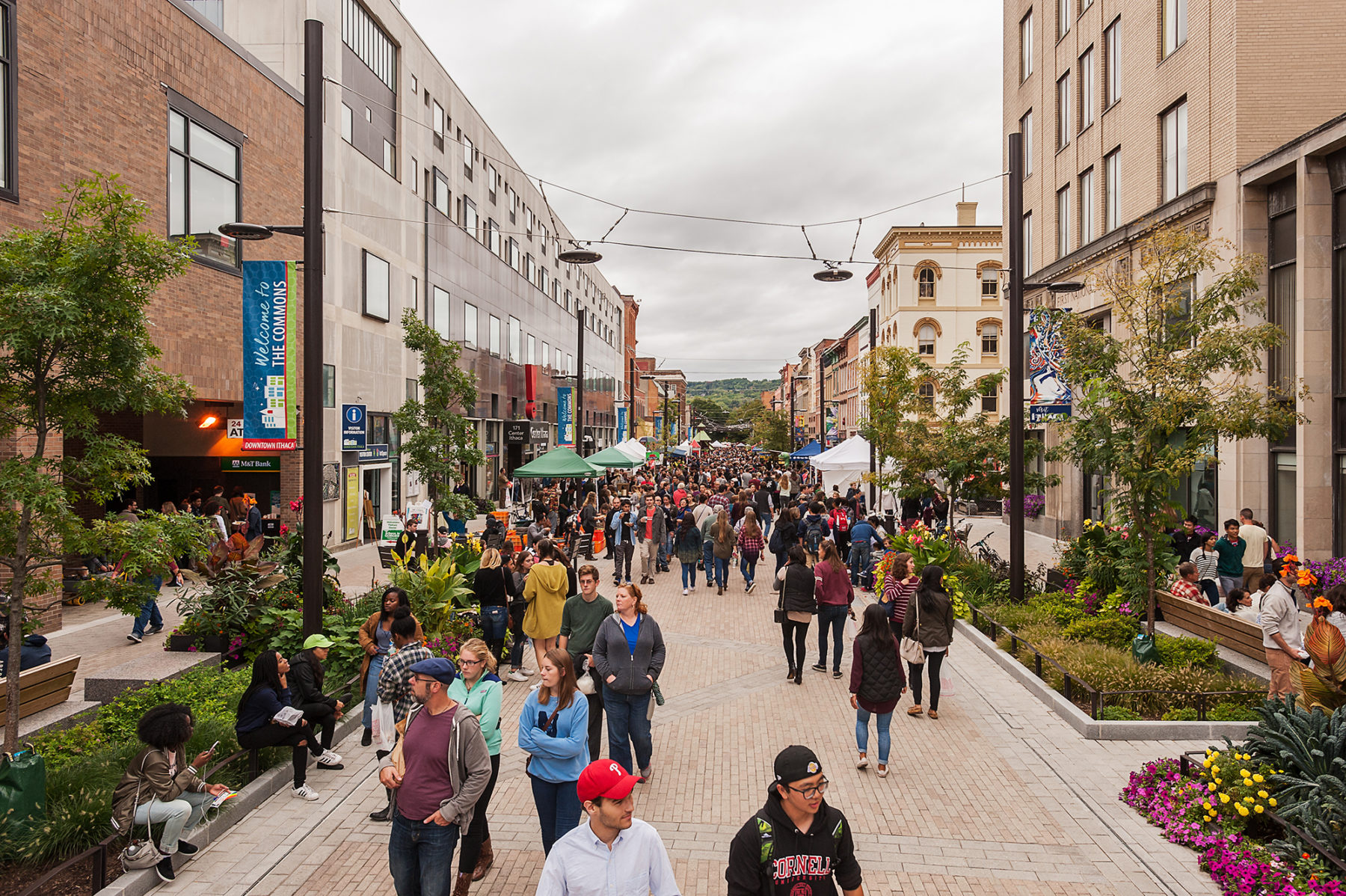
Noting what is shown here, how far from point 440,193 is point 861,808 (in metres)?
30.2

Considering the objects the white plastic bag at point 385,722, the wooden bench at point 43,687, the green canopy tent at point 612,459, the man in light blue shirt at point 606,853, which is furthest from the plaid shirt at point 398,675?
the green canopy tent at point 612,459

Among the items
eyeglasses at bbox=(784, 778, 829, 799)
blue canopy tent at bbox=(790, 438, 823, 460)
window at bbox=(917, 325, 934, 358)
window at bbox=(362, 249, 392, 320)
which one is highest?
window at bbox=(917, 325, 934, 358)

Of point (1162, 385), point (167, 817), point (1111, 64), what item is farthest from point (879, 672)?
point (1111, 64)

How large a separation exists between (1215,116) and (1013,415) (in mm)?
10151

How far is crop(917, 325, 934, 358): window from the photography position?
4847cm

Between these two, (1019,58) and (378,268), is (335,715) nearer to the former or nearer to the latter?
(378,268)

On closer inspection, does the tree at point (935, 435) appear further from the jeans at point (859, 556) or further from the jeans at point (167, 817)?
the jeans at point (167, 817)

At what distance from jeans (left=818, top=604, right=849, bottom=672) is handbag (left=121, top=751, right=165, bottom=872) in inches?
299

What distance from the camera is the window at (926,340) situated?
1908 inches

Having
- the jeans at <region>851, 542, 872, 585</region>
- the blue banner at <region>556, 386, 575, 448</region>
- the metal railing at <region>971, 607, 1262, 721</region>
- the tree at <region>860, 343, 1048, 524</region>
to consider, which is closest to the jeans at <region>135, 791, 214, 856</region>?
the metal railing at <region>971, 607, 1262, 721</region>

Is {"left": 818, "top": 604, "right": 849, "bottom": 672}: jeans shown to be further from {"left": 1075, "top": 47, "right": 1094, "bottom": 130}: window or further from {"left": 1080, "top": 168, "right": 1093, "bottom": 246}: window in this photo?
{"left": 1075, "top": 47, "right": 1094, "bottom": 130}: window

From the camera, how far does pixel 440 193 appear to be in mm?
32062

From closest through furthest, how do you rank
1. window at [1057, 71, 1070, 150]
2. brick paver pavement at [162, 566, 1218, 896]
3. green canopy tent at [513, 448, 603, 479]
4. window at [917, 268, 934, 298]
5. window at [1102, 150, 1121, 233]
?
brick paver pavement at [162, 566, 1218, 896]
green canopy tent at [513, 448, 603, 479]
window at [1102, 150, 1121, 233]
window at [1057, 71, 1070, 150]
window at [917, 268, 934, 298]

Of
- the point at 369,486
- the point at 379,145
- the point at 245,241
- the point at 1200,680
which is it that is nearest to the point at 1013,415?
the point at 1200,680
